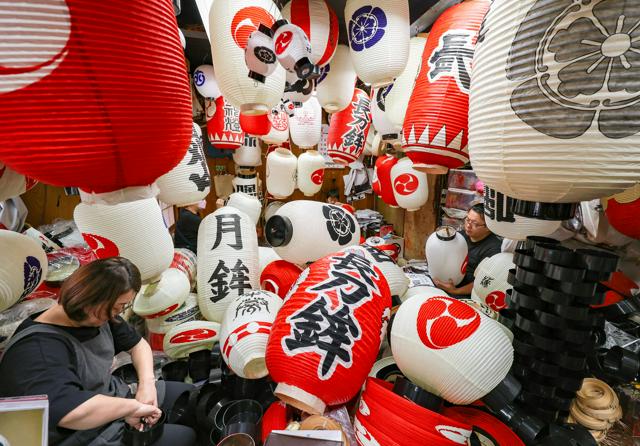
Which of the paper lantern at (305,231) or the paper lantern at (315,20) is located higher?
the paper lantern at (315,20)

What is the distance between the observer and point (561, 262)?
1033 millimetres

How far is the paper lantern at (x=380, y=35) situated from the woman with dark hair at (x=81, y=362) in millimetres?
1758

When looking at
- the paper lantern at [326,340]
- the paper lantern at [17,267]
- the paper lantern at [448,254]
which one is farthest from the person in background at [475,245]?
the paper lantern at [17,267]

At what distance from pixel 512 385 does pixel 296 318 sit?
0.87 metres

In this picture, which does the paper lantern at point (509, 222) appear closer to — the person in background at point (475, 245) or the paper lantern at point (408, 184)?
the person in background at point (475, 245)

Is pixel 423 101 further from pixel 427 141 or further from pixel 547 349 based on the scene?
pixel 547 349

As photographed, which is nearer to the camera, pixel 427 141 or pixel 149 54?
pixel 149 54

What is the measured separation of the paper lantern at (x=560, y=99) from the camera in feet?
2.18

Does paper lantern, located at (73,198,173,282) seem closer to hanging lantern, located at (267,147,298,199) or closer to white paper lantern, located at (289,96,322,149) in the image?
white paper lantern, located at (289,96,322,149)

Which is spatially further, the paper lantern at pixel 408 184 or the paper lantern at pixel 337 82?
the paper lantern at pixel 408 184

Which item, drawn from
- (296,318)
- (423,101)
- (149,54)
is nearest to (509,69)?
(423,101)

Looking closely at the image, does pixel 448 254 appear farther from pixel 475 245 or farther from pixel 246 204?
pixel 246 204

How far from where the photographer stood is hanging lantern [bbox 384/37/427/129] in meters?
2.22

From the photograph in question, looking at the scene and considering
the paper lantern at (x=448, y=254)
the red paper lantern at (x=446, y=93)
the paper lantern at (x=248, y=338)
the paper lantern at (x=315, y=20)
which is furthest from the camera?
the paper lantern at (x=448, y=254)
